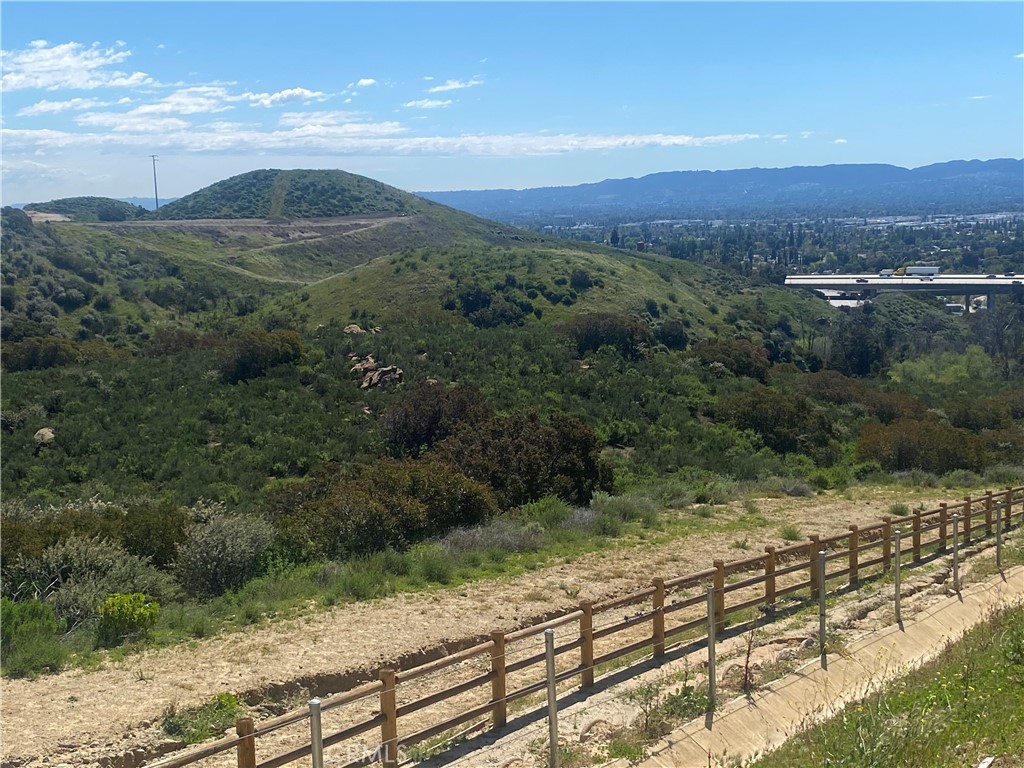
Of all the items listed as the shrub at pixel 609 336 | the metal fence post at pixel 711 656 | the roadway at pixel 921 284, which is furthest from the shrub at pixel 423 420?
the roadway at pixel 921 284

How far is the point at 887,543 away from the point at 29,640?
1200 centimetres

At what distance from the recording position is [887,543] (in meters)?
14.3

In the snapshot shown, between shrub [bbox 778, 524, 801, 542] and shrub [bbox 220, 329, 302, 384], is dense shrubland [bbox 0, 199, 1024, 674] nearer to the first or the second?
shrub [bbox 220, 329, 302, 384]

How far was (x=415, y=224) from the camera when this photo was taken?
13400cm

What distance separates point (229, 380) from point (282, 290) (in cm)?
4779

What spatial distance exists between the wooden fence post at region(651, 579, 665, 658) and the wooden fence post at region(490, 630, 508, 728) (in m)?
2.11

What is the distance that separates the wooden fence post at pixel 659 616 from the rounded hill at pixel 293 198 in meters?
136

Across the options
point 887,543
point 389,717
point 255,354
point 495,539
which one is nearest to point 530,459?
point 495,539

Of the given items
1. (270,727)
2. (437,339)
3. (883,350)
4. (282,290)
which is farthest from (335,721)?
(282,290)

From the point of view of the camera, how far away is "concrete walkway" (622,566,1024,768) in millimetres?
8031

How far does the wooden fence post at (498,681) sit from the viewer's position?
320 inches

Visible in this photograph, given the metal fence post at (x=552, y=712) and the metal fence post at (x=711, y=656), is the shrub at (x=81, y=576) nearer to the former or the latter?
the metal fence post at (x=552, y=712)

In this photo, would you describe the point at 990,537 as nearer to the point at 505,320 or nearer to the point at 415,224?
the point at 505,320

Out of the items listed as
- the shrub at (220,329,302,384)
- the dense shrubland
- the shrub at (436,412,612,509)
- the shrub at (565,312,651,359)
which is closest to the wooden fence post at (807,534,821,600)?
the dense shrubland
